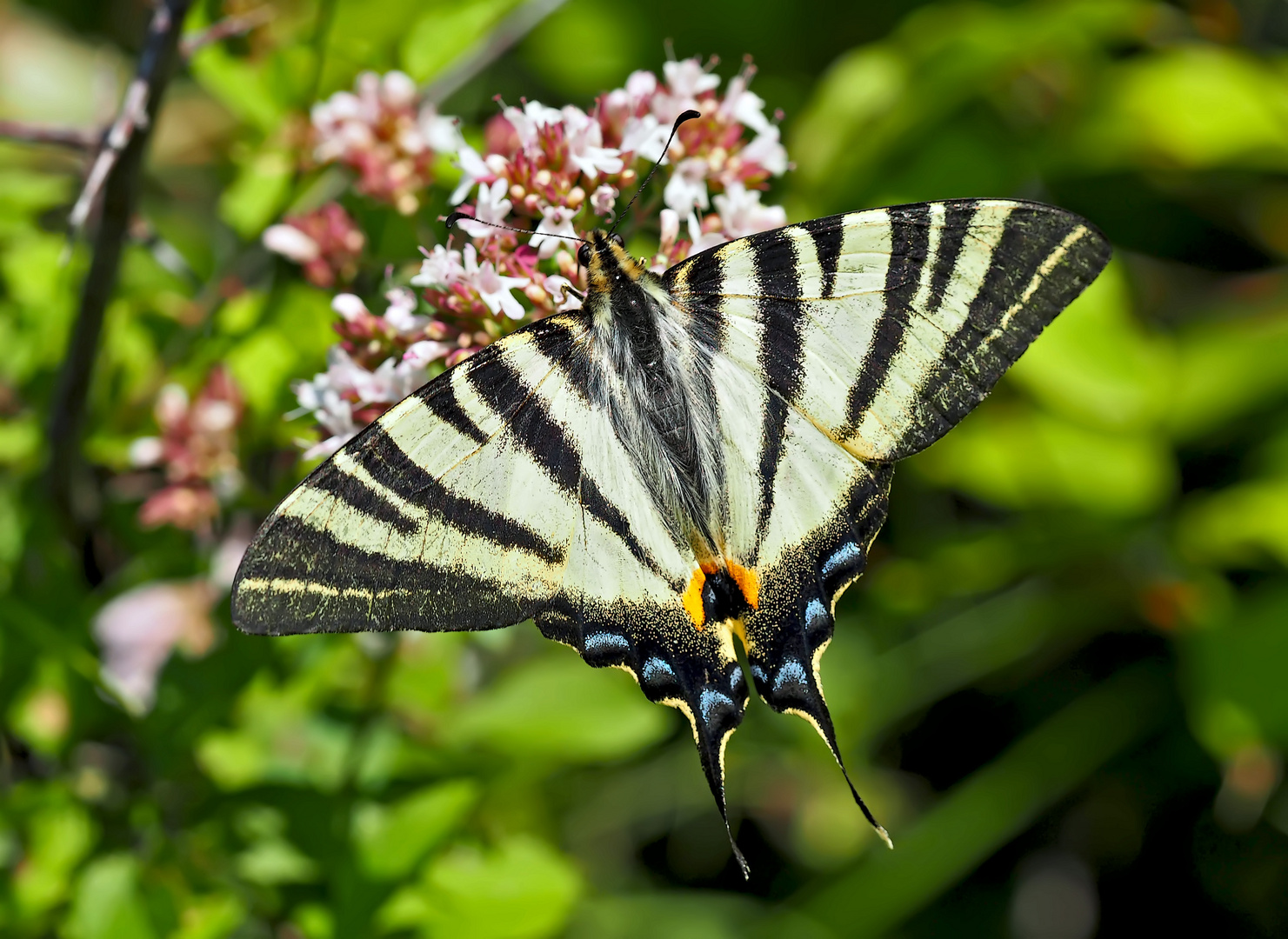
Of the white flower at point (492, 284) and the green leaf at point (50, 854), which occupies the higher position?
the white flower at point (492, 284)

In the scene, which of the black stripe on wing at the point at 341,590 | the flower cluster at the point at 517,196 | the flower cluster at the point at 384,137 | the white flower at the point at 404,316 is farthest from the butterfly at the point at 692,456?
the flower cluster at the point at 384,137

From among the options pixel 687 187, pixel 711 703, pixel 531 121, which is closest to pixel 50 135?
pixel 531 121

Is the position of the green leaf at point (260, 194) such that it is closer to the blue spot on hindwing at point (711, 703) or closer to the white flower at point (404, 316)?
the white flower at point (404, 316)

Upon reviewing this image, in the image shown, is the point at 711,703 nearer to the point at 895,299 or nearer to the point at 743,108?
the point at 895,299

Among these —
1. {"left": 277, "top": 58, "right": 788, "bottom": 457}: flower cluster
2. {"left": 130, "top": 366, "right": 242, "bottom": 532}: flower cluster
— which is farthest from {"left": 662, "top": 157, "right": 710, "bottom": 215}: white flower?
{"left": 130, "top": 366, "right": 242, "bottom": 532}: flower cluster

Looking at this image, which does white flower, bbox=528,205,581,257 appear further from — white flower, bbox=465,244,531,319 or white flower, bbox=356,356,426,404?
white flower, bbox=356,356,426,404

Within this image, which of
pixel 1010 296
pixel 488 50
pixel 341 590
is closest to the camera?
pixel 341 590
